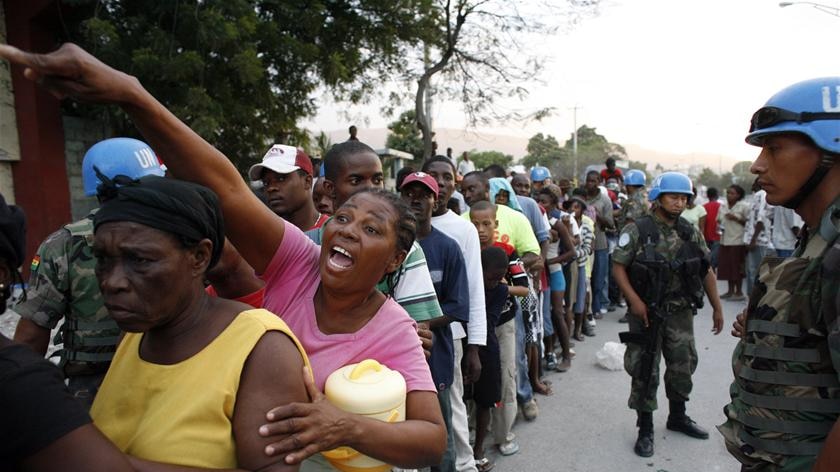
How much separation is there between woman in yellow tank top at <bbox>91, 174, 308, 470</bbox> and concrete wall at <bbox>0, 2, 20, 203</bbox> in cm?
781

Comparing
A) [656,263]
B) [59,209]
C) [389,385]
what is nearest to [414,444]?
[389,385]

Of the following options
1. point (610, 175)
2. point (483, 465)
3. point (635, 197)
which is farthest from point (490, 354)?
point (610, 175)

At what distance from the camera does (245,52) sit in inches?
256

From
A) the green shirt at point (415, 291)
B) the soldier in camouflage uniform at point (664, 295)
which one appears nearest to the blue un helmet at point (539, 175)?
the soldier in camouflage uniform at point (664, 295)

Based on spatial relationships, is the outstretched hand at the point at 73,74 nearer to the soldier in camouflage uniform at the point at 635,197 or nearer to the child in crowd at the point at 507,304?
the child in crowd at the point at 507,304

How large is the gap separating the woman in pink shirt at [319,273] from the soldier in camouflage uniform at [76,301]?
2.66 feet

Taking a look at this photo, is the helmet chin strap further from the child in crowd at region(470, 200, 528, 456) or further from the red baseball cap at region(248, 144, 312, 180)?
the red baseball cap at region(248, 144, 312, 180)

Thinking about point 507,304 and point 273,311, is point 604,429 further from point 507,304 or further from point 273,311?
point 273,311

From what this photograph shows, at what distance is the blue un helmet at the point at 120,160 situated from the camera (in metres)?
1.98

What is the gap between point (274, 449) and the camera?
1.08m

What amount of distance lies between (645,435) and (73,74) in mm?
4170

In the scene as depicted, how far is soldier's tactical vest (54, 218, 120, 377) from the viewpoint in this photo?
1.92 metres

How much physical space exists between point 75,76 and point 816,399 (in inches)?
86.1

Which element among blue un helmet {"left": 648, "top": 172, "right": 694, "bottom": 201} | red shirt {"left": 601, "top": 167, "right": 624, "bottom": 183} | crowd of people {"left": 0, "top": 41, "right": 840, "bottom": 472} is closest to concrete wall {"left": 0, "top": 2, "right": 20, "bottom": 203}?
crowd of people {"left": 0, "top": 41, "right": 840, "bottom": 472}
